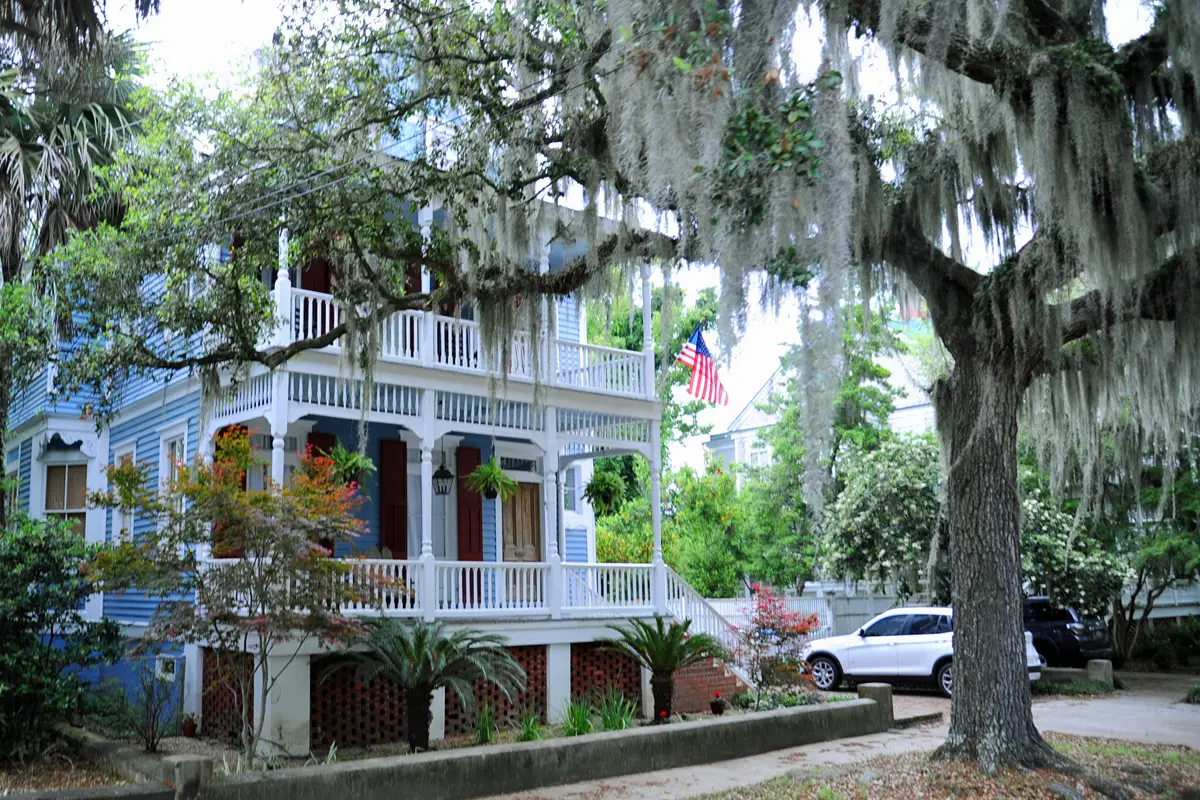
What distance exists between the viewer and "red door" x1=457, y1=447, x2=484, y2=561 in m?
16.2

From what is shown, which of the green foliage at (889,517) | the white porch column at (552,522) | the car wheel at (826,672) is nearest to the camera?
the white porch column at (552,522)

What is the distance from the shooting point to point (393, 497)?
15.6m

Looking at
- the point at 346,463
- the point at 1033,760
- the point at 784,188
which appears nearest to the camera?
the point at 784,188

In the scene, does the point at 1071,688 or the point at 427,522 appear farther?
the point at 1071,688

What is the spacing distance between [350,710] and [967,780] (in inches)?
259

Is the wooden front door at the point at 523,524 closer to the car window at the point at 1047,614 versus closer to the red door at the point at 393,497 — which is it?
the red door at the point at 393,497

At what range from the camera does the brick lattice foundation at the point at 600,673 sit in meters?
14.5

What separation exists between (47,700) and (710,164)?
8205mm

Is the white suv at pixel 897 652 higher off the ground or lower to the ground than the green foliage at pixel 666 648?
lower

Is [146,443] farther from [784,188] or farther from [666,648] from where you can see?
[784,188]

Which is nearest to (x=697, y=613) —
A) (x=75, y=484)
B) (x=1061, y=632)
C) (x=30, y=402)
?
(x=1061, y=632)

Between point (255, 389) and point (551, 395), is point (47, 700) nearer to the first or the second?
point (255, 389)

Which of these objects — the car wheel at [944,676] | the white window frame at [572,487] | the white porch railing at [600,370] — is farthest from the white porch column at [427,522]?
the car wheel at [944,676]

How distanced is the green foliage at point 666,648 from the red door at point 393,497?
3.50 m
